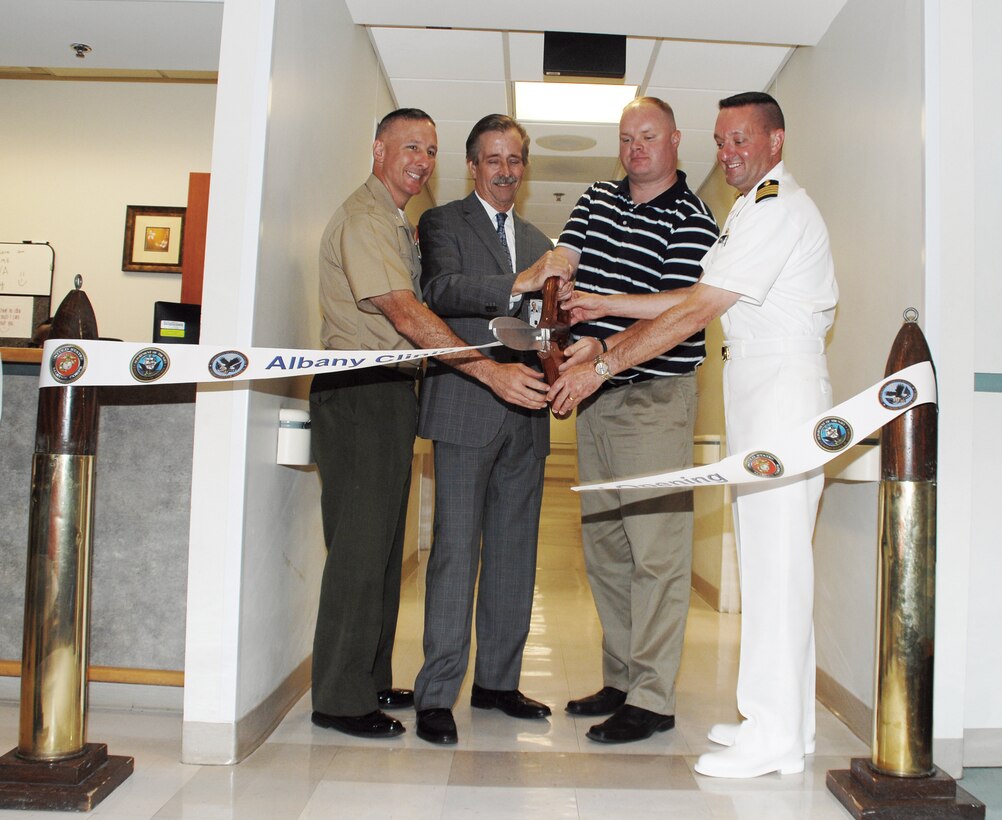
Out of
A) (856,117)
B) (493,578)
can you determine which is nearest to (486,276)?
(493,578)

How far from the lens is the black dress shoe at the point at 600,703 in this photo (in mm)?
2793

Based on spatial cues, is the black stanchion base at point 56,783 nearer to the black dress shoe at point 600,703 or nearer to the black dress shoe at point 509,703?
the black dress shoe at point 509,703

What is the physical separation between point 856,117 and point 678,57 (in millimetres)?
1337

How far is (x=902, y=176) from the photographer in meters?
2.60

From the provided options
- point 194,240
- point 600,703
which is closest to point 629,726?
point 600,703

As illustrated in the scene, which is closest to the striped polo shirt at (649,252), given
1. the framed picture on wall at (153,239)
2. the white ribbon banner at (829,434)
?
the white ribbon banner at (829,434)

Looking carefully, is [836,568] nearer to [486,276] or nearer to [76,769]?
[486,276]

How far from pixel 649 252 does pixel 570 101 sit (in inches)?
99.7

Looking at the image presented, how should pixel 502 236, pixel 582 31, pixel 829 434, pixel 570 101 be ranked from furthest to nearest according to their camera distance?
pixel 570 101, pixel 582 31, pixel 502 236, pixel 829 434

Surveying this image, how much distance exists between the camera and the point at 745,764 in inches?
89.8

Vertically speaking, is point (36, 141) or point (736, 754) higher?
point (36, 141)

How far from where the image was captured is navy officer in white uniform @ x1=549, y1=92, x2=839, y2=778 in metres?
2.29

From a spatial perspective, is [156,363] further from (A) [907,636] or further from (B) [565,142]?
(B) [565,142]

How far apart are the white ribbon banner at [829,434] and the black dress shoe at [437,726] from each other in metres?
0.98
